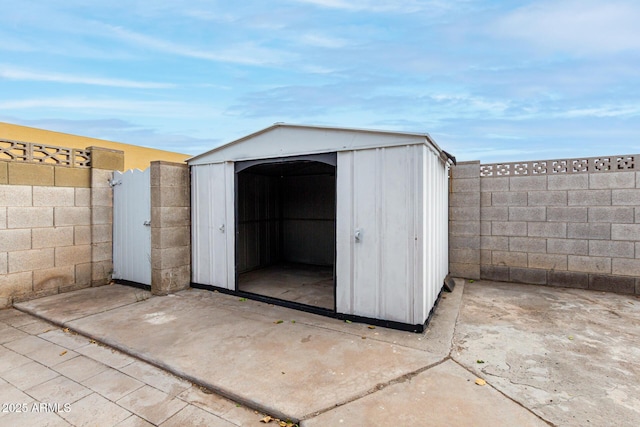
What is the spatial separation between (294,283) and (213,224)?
5.96ft

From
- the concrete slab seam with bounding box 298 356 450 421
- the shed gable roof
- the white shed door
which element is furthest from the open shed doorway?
the concrete slab seam with bounding box 298 356 450 421

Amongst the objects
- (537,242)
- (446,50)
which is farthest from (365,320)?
(446,50)

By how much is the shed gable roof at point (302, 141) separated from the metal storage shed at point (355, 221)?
1cm

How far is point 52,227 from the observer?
16.4ft

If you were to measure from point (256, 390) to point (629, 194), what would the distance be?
248 inches

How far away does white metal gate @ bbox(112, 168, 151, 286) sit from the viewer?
535 centimetres

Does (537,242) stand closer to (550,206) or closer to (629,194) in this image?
(550,206)

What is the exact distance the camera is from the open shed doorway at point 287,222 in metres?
6.84

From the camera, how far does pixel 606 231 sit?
5180 mm

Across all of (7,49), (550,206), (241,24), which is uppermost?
(241,24)

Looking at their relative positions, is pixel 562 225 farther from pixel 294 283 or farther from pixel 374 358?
pixel 294 283

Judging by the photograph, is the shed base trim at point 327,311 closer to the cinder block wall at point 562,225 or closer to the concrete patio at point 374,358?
the concrete patio at point 374,358

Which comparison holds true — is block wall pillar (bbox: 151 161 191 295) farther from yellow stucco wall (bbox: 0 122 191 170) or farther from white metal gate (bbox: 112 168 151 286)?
yellow stucco wall (bbox: 0 122 191 170)

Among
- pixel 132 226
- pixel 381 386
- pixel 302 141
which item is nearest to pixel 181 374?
pixel 381 386
